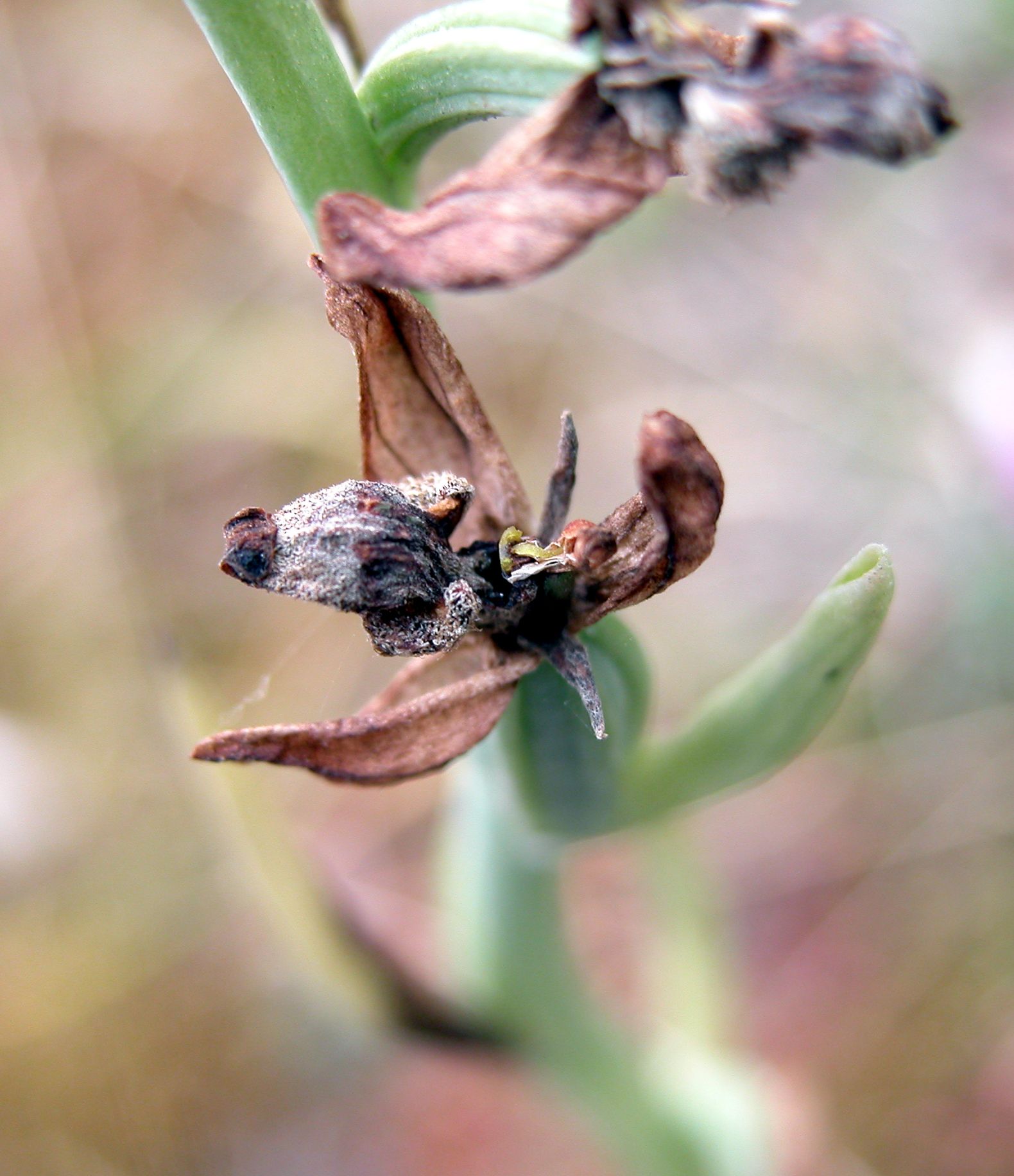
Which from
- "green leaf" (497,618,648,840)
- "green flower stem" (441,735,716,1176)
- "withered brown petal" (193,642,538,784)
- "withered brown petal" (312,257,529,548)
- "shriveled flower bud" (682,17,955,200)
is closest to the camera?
"shriveled flower bud" (682,17,955,200)

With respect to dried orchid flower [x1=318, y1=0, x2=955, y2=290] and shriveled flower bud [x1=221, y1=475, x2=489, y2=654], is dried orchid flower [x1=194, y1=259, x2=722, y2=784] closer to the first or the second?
shriveled flower bud [x1=221, y1=475, x2=489, y2=654]

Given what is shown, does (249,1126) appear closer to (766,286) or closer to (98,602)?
(98,602)

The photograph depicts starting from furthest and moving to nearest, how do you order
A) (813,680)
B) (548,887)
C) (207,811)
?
1. (207,811)
2. (548,887)
3. (813,680)

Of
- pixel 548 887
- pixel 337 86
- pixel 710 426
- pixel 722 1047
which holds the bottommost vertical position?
pixel 722 1047

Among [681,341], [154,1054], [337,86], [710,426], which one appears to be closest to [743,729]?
[337,86]

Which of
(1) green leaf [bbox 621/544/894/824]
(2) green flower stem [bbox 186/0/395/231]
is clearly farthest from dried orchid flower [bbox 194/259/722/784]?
(1) green leaf [bbox 621/544/894/824]

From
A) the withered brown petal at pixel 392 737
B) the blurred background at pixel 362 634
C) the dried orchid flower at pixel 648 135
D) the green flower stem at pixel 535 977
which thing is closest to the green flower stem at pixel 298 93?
the dried orchid flower at pixel 648 135
